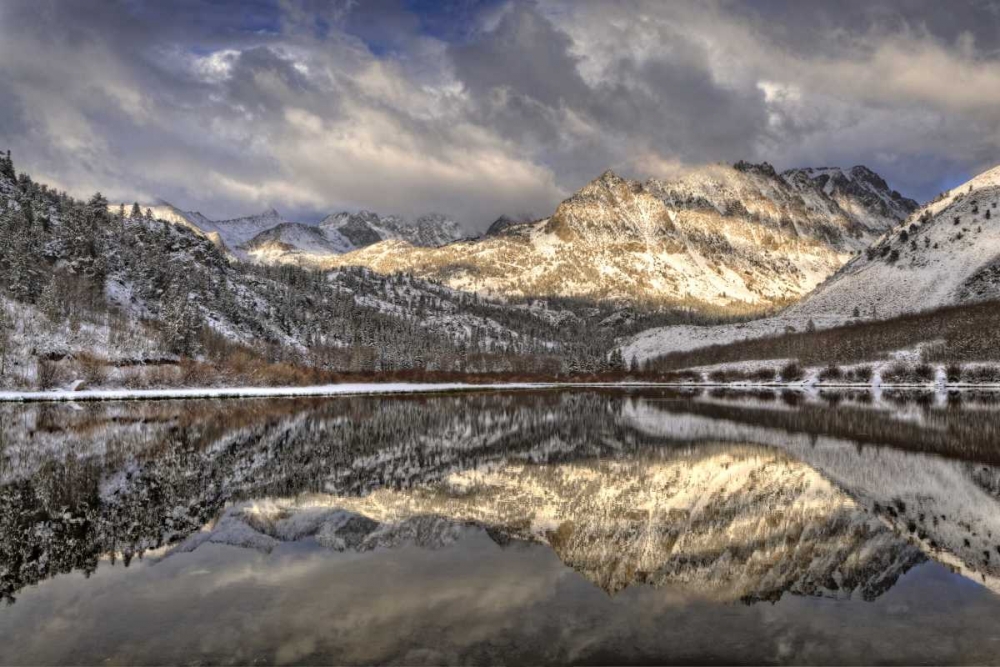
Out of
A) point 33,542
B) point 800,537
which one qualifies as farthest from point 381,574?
point 800,537

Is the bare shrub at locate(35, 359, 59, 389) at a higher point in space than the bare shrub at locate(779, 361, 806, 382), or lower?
higher

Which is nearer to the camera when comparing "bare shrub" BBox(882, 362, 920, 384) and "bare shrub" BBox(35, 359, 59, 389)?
"bare shrub" BBox(35, 359, 59, 389)

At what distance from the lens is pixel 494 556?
16.0 meters

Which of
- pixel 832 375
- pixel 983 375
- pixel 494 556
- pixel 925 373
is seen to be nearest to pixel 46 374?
pixel 494 556

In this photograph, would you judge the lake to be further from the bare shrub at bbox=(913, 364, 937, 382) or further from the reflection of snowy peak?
the bare shrub at bbox=(913, 364, 937, 382)

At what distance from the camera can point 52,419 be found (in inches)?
1980

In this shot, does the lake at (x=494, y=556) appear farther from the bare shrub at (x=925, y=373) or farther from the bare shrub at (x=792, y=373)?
the bare shrub at (x=792, y=373)

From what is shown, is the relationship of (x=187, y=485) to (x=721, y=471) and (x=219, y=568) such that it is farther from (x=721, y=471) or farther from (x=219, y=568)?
(x=721, y=471)

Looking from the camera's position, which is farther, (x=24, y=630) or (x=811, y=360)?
(x=811, y=360)

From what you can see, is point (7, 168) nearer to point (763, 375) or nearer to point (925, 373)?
point (763, 375)

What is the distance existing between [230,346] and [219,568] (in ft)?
474

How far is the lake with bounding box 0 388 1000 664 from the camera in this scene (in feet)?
34.7

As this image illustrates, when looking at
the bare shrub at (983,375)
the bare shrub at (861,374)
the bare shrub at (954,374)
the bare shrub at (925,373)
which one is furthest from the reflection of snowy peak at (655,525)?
the bare shrub at (861,374)

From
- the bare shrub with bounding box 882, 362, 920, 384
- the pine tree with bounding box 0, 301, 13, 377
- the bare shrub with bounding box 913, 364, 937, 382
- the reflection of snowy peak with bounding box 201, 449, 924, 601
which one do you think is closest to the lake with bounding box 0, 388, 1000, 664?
the reflection of snowy peak with bounding box 201, 449, 924, 601
